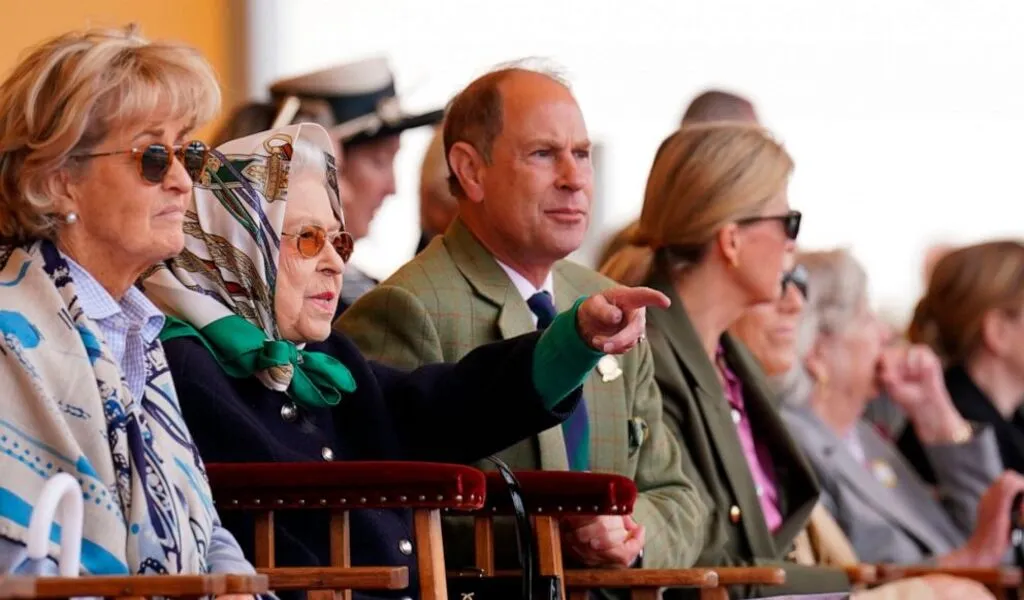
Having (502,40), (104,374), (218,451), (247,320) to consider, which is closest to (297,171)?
(247,320)

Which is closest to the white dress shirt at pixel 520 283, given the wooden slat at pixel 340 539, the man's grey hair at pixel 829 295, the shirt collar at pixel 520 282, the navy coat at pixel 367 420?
the shirt collar at pixel 520 282

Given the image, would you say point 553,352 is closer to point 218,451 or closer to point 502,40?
point 218,451

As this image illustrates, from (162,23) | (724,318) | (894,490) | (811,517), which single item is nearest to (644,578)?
(724,318)

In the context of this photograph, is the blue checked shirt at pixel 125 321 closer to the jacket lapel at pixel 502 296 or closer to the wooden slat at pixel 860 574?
the jacket lapel at pixel 502 296

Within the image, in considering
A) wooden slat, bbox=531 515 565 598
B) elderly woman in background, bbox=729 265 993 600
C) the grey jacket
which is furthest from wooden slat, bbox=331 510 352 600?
the grey jacket

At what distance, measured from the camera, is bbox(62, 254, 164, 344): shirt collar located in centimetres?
283

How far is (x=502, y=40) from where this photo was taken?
8.39 m

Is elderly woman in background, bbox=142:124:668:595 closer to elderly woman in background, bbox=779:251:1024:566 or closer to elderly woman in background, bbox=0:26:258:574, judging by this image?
elderly woman in background, bbox=0:26:258:574

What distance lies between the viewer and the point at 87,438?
2699 millimetres

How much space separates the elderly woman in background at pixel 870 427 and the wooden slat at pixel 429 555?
2942 millimetres

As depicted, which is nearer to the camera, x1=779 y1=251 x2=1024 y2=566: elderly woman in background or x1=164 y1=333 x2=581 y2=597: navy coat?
x1=164 y1=333 x2=581 y2=597: navy coat

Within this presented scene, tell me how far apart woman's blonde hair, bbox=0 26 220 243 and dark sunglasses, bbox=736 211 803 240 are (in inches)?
77.2

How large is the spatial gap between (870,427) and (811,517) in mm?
1415

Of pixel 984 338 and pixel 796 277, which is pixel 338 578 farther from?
pixel 984 338
